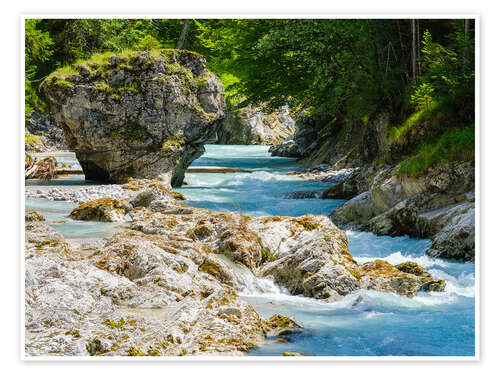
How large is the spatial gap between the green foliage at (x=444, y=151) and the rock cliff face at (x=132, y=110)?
7.81 m

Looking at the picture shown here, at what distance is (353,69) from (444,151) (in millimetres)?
5702

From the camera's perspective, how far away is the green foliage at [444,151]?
1008 centimetres

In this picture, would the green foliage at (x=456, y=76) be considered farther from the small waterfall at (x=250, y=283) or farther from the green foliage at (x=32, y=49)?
the green foliage at (x=32, y=49)

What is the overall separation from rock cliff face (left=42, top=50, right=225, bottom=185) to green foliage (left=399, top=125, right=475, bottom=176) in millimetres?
7805

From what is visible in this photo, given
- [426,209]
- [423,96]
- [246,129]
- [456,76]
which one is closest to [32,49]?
[423,96]

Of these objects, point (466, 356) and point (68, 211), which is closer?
point (466, 356)

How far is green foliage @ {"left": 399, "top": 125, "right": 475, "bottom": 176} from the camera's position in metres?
10.1

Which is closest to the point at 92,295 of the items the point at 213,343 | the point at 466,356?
the point at 213,343

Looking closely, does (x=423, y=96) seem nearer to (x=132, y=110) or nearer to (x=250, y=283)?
(x=250, y=283)

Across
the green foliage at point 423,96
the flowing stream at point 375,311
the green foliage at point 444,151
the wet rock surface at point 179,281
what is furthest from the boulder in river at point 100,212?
the green foliage at point 423,96

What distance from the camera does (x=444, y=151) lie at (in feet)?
34.2
